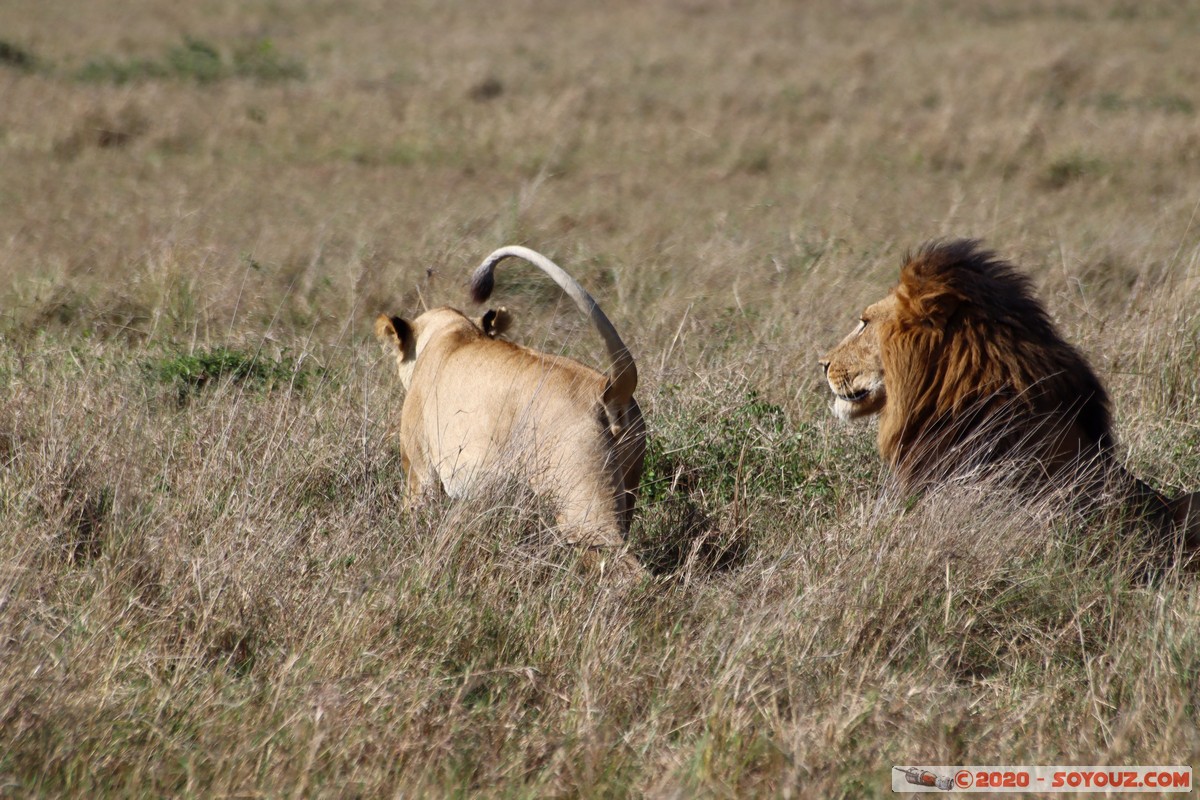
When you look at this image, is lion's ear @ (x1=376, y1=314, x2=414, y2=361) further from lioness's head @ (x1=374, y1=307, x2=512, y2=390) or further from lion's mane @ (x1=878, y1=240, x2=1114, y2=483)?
lion's mane @ (x1=878, y1=240, x2=1114, y2=483)

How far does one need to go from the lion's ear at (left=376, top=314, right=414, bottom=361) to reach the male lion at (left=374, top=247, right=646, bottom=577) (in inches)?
12.1

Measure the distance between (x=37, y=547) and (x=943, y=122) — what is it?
11788 millimetres

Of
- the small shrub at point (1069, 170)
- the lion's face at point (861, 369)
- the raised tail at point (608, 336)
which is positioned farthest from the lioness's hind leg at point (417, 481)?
the small shrub at point (1069, 170)

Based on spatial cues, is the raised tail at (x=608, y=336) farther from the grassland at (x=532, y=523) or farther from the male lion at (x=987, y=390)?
the male lion at (x=987, y=390)

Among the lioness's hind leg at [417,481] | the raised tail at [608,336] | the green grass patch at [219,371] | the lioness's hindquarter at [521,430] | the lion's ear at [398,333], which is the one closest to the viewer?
the raised tail at [608,336]

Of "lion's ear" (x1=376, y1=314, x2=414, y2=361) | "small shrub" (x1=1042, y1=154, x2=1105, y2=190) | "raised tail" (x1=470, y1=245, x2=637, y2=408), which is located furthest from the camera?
"small shrub" (x1=1042, y1=154, x2=1105, y2=190)

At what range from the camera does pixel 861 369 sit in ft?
14.1

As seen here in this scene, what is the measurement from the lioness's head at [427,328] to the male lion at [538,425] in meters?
0.08

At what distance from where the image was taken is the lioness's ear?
15.4 ft

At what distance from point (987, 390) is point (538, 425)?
1.47 meters

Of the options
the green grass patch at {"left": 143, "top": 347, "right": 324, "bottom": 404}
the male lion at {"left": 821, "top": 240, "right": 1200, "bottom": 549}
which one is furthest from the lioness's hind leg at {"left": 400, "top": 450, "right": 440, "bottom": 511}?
the male lion at {"left": 821, "top": 240, "right": 1200, "bottom": 549}

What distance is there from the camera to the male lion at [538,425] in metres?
3.73

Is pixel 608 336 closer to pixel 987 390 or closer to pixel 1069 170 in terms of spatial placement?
pixel 987 390

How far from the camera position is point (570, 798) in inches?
111
